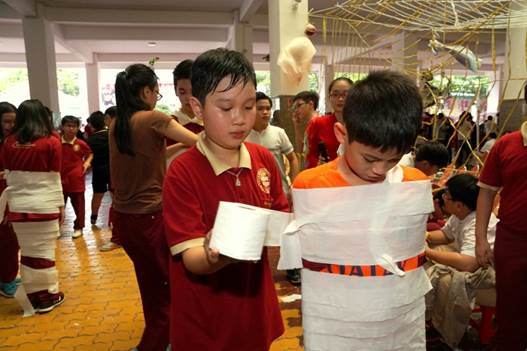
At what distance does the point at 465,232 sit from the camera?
209cm

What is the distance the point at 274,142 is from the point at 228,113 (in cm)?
213

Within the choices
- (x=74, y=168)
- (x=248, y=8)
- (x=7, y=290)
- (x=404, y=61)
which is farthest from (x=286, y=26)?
(x=7, y=290)

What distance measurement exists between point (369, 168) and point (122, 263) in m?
3.52

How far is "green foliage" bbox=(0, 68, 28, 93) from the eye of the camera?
55.8 ft

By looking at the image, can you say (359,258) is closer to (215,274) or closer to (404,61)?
(215,274)

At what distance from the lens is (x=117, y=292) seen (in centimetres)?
333

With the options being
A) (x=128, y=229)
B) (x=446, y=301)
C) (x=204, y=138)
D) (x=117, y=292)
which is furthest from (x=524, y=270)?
(x=117, y=292)

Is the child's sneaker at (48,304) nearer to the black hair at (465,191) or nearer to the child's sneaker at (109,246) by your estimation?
the child's sneaker at (109,246)

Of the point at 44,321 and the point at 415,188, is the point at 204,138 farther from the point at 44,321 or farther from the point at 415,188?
the point at 44,321

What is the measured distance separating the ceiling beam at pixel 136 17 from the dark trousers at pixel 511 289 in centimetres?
854

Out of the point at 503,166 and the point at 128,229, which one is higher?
the point at 503,166

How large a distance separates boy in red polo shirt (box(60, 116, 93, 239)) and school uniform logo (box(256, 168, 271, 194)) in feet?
14.0

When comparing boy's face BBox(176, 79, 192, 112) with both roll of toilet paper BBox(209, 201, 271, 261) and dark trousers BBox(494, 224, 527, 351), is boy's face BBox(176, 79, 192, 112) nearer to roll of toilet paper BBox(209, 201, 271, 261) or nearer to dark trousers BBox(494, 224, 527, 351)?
roll of toilet paper BBox(209, 201, 271, 261)

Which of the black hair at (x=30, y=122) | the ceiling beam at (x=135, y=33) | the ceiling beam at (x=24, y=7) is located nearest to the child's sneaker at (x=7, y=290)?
the black hair at (x=30, y=122)
